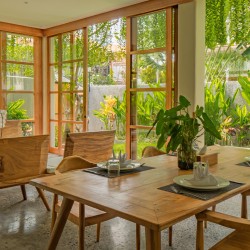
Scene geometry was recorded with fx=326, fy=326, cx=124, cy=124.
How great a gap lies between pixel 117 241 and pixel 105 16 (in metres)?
3.73

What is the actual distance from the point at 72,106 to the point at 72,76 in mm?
554

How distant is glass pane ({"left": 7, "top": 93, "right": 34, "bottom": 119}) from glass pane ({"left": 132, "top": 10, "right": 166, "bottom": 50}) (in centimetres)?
269

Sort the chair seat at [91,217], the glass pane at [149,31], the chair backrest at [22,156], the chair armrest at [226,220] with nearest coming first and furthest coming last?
the chair armrest at [226,220]
the chair seat at [91,217]
the chair backrest at [22,156]
the glass pane at [149,31]

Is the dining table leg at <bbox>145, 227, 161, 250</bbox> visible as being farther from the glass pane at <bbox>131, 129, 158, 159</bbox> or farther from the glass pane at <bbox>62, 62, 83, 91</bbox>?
the glass pane at <bbox>62, 62, 83, 91</bbox>

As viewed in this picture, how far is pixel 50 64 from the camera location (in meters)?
6.50

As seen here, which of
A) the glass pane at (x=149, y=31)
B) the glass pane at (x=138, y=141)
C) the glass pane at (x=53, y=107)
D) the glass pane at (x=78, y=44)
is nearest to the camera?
the glass pane at (x=149, y=31)

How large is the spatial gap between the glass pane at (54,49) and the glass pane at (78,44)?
579 mm

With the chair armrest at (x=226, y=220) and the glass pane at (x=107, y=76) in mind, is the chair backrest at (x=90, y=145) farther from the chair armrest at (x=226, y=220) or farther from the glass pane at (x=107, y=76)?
the glass pane at (x=107, y=76)

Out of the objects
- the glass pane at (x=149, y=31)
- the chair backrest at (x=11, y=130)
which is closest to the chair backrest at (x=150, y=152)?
the glass pane at (x=149, y=31)

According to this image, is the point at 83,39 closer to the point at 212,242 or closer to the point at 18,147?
the point at 18,147

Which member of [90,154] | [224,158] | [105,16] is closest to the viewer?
[224,158]

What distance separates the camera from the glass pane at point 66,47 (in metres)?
6.05

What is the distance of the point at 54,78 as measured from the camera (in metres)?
6.51

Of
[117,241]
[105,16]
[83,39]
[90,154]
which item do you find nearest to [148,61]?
[105,16]
